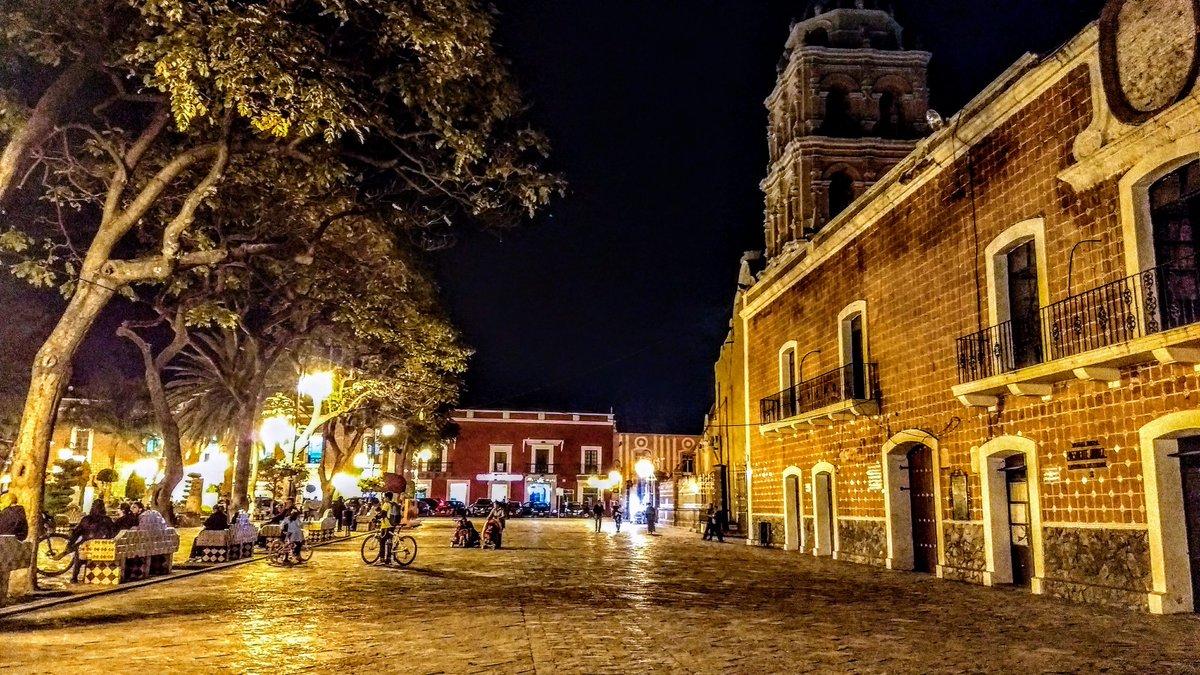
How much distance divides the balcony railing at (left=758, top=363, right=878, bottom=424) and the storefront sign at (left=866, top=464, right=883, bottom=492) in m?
1.47

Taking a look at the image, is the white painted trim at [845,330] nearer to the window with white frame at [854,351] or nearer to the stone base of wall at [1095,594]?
the window with white frame at [854,351]

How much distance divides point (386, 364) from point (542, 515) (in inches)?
1209

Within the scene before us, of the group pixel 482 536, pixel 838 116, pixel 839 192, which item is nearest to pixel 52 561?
pixel 482 536

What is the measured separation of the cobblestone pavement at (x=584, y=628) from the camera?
6.86 m

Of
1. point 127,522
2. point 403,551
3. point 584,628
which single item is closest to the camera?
point 584,628

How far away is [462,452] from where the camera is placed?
194ft

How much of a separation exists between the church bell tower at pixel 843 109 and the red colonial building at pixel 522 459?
121ft

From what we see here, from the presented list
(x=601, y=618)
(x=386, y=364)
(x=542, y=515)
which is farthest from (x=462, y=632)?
(x=542, y=515)

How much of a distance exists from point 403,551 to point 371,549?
0.89 metres

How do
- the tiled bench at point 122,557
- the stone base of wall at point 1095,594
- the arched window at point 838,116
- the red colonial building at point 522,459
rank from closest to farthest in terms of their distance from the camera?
the stone base of wall at point 1095,594 → the tiled bench at point 122,557 → the arched window at point 838,116 → the red colonial building at point 522,459

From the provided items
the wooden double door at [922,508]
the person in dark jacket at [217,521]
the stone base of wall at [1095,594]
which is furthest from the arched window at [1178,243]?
the person in dark jacket at [217,521]

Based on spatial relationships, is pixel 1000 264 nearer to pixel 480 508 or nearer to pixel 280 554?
pixel 280 554

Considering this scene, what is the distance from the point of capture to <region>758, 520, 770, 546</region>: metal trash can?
2325cm

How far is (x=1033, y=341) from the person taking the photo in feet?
41.8
